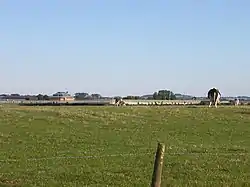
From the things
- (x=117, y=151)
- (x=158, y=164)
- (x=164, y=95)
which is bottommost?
(x=117, y=151)

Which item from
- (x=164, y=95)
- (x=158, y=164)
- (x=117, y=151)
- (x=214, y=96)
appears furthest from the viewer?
(x=164, y=95)

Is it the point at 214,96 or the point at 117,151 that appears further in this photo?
the point at 214,96

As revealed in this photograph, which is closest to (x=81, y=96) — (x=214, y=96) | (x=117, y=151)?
(x=214, y=96)

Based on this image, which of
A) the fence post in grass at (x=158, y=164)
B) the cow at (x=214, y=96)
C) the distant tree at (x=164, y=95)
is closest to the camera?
the fence post in grass at (x=158, y=164)

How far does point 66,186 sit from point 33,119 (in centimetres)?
3196

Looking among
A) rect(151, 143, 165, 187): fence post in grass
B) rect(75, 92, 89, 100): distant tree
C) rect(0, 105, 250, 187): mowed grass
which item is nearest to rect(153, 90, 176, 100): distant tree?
rect(75, 92, 89, 100): distant tree

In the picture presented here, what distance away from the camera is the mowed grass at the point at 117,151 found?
21344mm

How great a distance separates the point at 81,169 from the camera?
76.3ft

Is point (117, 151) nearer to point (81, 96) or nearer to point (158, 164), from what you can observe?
point (158, 164)

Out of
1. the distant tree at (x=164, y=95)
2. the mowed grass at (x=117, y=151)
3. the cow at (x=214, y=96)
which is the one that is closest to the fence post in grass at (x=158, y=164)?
the mowed grass at (x=117, y=151)

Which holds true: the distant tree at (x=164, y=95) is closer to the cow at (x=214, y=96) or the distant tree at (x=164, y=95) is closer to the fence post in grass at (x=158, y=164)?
the cow at (x=214, y=96)

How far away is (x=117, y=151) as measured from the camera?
98.8ft

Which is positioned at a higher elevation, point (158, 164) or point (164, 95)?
point (164, 95)

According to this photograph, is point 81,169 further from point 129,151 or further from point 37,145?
point 37,145
